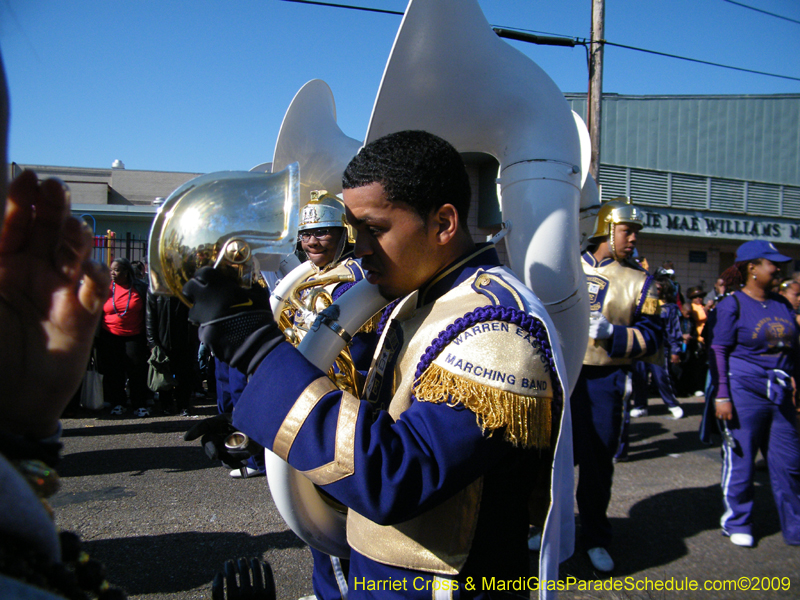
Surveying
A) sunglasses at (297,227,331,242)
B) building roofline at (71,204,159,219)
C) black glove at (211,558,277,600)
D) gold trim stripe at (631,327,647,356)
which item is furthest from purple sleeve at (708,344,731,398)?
building roofline at (71,204,159,219)

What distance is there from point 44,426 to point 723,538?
394 centimetres

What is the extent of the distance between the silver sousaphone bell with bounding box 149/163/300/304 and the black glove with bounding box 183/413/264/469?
472 millimetres

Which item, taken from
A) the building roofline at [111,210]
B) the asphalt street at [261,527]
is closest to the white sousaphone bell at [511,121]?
the asphalt street at [261,527]

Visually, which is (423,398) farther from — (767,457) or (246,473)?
(246,473)

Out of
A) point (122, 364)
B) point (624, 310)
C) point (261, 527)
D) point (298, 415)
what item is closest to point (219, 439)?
point (298, 415)

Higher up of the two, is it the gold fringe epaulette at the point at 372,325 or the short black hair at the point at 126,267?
the short black hair at the point at 126,267

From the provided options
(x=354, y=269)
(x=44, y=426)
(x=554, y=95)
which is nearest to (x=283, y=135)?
(x=354, y=269)

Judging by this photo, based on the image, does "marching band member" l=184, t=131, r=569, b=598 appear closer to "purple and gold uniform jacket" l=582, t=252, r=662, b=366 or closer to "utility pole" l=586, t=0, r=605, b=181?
"purple and gold uniform jacket" l=582, t=252, r=662, b=366

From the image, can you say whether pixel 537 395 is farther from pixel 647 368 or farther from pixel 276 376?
pixel 647 368

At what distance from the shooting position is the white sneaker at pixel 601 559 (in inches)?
114

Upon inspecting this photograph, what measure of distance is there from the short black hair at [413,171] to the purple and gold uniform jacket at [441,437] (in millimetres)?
214

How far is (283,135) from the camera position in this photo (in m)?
3.39

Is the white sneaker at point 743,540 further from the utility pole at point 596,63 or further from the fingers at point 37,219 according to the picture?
the utility pole at point 596,63

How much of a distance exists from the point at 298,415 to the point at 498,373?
0.40m
